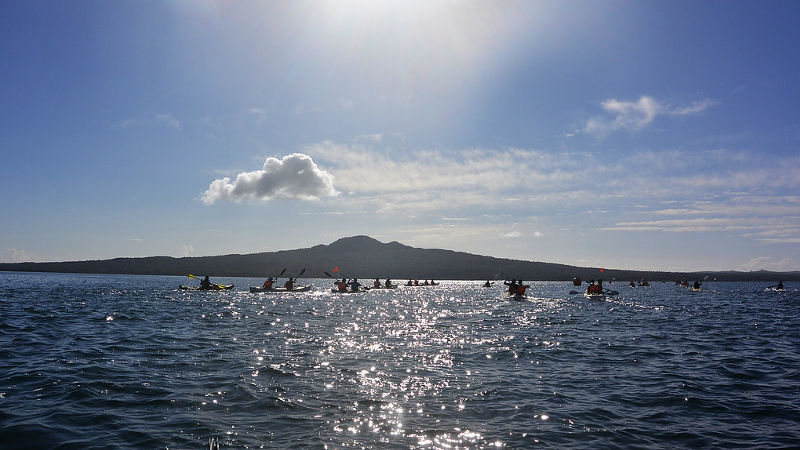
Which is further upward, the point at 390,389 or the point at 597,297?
the point at 390,389

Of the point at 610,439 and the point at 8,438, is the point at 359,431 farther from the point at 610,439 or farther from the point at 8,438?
the point at 8,438

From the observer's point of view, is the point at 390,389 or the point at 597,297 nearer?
the point at 390,389

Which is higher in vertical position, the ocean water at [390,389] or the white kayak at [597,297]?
the ocean water at [390,389]

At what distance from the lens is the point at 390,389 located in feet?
46.8

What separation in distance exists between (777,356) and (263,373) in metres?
21.9

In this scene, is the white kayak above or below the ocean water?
below

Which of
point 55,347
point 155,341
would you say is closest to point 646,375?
point 155,341

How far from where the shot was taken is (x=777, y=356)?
20.8 meters

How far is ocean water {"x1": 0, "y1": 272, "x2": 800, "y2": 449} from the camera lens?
10.4m

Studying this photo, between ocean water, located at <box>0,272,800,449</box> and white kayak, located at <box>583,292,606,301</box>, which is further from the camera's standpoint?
white kayak, located at <box>583,292,606,301</box>

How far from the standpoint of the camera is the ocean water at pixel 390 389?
10383 mm

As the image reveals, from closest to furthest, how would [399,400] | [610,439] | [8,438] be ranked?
[8,438]
[610,439]
[399,400]

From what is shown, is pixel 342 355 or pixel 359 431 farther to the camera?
pixel 342 355

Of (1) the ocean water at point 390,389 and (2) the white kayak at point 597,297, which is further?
(2) the white kayak at point 597,297
